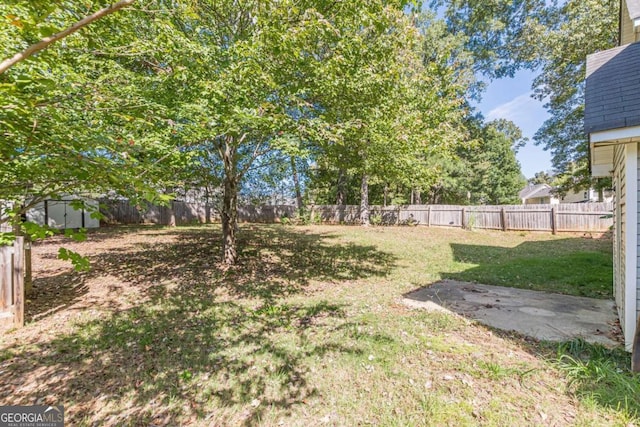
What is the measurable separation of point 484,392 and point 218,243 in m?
9.00

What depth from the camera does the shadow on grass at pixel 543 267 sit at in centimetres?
568

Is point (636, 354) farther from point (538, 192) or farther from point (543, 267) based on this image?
point (538, 192)

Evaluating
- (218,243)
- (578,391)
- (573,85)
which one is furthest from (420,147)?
(573,85)

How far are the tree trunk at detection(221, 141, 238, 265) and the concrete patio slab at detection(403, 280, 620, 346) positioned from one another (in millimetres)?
4345

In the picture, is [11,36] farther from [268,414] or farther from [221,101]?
[268,414]

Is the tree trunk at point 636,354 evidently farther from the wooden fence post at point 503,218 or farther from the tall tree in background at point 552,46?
the wooden fence post at point 503,218

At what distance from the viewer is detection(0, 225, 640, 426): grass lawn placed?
7.78 feet

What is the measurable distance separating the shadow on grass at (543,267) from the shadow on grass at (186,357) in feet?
13.6

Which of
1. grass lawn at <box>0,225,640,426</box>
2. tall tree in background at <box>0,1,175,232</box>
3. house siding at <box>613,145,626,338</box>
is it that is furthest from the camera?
house siding at <box>613,145,626,338</box>

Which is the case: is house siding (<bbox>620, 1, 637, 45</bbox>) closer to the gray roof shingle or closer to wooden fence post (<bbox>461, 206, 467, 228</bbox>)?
the gray roof shingle

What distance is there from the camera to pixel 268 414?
235 centimetres

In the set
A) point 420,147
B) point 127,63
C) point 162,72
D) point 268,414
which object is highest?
point 127,63

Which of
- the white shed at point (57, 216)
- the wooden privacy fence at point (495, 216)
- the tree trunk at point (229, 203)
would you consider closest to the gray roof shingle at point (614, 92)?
the tree trunk at point (229, 203)

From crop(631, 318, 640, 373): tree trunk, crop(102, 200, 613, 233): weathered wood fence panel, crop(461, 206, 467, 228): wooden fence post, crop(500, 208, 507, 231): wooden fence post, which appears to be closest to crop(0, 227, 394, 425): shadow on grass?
crop(631, 318, 640, 373): tree trunk
